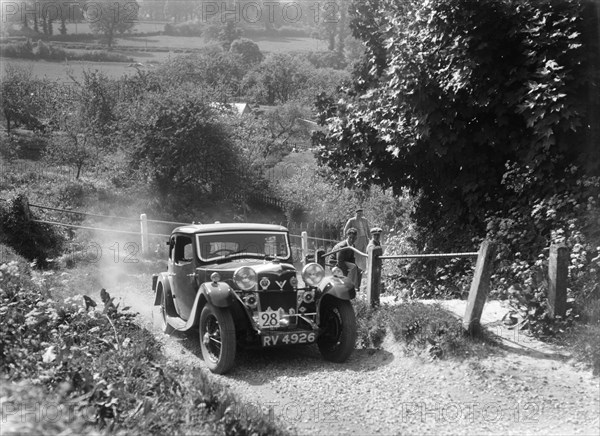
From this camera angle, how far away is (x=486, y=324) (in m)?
8.39

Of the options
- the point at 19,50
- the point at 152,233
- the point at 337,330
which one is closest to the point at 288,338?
the point at 337,330

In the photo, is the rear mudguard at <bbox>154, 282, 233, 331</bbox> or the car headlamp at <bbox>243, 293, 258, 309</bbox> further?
the car headlamp at <bbox>243, 293, 258, 309</bbox>

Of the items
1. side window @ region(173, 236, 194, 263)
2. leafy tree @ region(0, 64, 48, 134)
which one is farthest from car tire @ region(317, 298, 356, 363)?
leafy tree @ region(0, 64, 48, 134)

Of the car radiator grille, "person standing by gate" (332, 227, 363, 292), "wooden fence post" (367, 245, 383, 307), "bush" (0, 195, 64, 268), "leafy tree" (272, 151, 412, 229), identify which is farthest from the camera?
"leafy tree" (272, 151, 412, 229)

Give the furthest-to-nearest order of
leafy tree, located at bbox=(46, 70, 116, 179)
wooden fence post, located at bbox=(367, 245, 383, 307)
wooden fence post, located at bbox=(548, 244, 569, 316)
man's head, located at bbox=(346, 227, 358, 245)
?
leafy tree, located at bbox=(46, 70, 116, 179) → man's head, located at bbox=(346, 227, 358, 245) → wooden fence post, located at bbox=(367, 245, 383, 307) → wooden fence post, located at bbox=(548, 244, 569, 316)

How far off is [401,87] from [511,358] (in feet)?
18.0

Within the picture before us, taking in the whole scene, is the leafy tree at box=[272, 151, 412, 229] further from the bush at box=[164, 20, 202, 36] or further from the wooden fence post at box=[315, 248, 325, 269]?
the bush at box=[164, 20, 202, 36]

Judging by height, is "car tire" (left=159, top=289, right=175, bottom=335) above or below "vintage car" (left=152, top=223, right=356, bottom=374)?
below

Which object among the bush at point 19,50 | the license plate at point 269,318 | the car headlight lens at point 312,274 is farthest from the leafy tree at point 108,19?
the license plate at point 269,318

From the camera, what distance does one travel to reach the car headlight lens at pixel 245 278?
313 inches

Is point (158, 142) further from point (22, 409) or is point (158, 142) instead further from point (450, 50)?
point (22, 409)

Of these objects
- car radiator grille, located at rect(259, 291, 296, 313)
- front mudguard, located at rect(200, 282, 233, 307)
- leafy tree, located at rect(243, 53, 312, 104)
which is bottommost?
car radiator grille, located at rect(259, 291, 296, 313)

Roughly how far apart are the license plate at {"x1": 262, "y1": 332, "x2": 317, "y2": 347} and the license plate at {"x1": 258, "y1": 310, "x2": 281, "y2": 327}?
273 mm

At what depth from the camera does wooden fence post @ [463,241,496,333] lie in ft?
25.4
